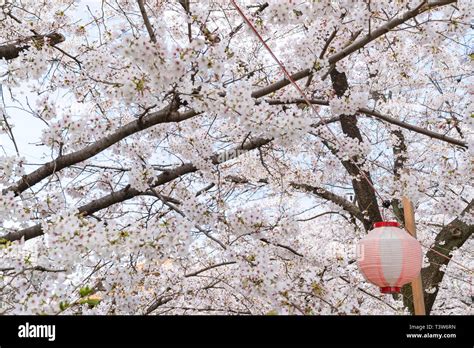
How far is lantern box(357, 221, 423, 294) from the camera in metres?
2.85

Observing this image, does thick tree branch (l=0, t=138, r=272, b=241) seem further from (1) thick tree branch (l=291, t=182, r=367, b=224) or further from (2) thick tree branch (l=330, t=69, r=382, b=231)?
(2) thick tree branch (l=330, t=69, r=382, b=231)

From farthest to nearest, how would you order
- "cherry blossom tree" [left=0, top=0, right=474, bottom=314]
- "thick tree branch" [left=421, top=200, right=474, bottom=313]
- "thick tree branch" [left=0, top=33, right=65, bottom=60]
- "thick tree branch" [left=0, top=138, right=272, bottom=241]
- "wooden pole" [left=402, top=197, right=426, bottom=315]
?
"thick tree branch" [left=421, top=200, right=474, bottom=313], "wooden pole" [left=402, top=197, right=426, bottom=315], "thick tree branch" [left=0, top=33, right=65, bottom=60], "thick tree branch" [left=0, top=138, right=272, bottom=241], "cherry blossom tree" [left=0, top=0, right=474, bottom=314]

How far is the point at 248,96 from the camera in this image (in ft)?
7.00

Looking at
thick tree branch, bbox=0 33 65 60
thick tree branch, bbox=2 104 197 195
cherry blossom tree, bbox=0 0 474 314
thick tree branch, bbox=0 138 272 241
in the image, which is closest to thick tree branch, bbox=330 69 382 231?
cherry blossom tree, bbox=0 0 474 314

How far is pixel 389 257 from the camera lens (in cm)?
286

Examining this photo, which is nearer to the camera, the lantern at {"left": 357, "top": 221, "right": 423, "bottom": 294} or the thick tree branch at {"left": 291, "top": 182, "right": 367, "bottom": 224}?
the lantern at {"left": 357, "top": 221, "right": 423, "bottom": 294}

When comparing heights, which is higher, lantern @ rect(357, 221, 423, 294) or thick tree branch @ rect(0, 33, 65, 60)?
thick tree branch @ rect(0, 33, 65, 60)

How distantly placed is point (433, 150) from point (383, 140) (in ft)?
1.89

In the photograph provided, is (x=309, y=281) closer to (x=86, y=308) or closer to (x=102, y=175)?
(x=86, y=308)

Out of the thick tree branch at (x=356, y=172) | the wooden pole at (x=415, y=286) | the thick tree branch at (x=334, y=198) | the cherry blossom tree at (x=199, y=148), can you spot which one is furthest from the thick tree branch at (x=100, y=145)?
the thick tree branch at (x=356, y=172)

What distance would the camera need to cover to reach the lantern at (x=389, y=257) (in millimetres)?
2854

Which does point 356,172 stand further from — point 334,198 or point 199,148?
point 199,148

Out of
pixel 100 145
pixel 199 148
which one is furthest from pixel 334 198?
pixel 100 145
